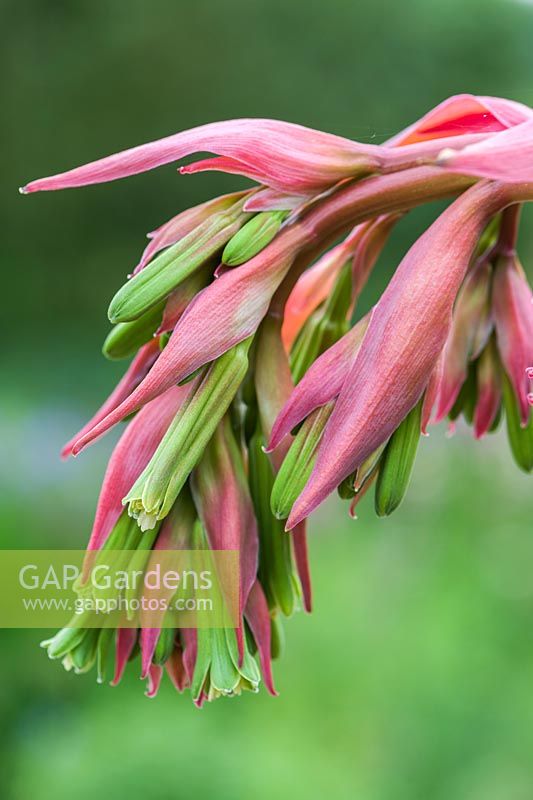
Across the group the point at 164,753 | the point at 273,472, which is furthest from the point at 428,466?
the point at 273,472

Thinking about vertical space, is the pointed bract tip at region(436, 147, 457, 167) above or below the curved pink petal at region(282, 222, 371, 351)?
below

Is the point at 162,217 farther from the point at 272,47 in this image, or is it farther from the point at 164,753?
the point at 164,753

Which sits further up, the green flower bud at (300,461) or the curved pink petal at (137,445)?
the curved pink petal at (137,445)

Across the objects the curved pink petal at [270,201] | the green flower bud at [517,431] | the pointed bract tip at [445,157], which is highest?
the curved pink petal at [270,201]

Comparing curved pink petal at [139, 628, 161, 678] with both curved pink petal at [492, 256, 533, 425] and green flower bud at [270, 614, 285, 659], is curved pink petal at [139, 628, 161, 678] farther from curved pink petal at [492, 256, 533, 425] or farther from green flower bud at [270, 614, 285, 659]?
curved pink petal at [492, 256, 533, 425]

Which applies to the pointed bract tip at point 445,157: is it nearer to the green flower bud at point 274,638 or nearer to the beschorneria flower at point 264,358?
the beschorneria flower at point 264,358

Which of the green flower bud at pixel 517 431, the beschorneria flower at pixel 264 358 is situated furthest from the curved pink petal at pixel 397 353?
the green flower bud at pixel 517 431

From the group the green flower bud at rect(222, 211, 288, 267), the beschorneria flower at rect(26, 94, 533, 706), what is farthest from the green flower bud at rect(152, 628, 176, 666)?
the green flower bud at rect(222, 211, 288, 267)

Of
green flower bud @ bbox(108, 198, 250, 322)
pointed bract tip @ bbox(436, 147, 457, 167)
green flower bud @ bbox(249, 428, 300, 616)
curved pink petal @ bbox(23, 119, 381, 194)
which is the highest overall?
curved pink petal @ bbox(23, 119, 381, 194)
